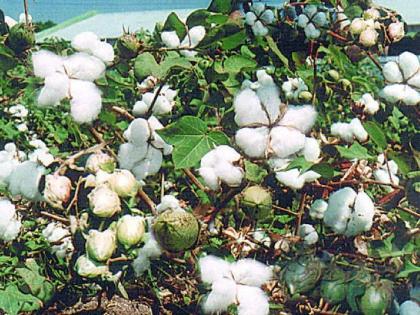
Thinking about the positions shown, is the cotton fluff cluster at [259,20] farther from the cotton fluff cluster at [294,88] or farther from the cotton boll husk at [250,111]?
the cotton boll husk at [250,111]

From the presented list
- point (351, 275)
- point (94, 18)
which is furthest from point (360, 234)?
point (94, 18)

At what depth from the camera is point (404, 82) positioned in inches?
38.8

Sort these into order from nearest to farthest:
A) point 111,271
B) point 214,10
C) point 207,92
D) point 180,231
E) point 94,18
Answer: point 180,231
point 111,271
point 214,10
point 207,92
point 94,18

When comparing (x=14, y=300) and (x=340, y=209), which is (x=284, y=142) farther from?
(x=14, y=300)

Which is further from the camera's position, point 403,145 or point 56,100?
point 403,145

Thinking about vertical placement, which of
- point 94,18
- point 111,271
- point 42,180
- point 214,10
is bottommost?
point 94,18

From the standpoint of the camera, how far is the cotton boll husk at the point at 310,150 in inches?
35.5

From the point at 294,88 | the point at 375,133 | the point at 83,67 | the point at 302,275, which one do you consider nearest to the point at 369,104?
the point at 294,88

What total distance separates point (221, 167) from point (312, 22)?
415 mm

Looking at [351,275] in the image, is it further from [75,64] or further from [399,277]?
[75,64]

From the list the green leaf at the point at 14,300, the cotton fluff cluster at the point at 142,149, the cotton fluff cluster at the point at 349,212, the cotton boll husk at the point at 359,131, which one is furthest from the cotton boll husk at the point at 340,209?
the green leaf at the point at 14,300

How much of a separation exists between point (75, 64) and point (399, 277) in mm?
440

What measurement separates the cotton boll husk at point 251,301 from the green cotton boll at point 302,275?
67 millimetres

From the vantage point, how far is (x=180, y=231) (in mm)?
832
